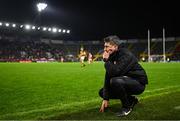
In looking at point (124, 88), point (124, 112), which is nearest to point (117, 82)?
point (124, 88)

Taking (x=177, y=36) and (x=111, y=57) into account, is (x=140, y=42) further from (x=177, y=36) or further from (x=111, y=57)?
(x=111, y=57)

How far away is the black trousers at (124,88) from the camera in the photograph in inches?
225

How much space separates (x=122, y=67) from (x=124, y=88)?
44 cm

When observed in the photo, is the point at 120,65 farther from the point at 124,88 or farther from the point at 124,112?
the point at 124,112

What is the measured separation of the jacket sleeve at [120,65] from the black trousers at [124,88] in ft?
0.50

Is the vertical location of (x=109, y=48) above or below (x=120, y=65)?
above

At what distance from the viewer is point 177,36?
71.4 m

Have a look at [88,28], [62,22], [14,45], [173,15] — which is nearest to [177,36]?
[173,15]

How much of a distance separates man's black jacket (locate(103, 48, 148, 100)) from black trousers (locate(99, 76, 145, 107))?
0.25 feet

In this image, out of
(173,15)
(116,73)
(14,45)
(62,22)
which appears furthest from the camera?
(62,22)

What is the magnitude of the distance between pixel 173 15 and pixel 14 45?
33396 mm

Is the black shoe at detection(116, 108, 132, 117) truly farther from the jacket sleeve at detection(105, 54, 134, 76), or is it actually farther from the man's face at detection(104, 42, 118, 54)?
the man's face at detection(104, 42, 118, 54)

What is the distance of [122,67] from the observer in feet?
18.4

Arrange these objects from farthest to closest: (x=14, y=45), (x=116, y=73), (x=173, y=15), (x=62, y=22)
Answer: (x=62, y=22), (x=14, y=45), (x=173, y=15), (x=116, y=73)
